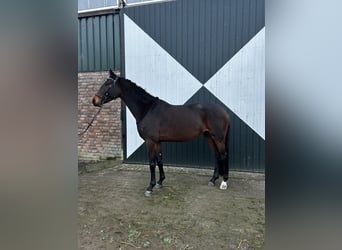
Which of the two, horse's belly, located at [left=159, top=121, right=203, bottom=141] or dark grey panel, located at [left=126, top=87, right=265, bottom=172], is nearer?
horse's belly, located at [left=159, top=121, right=203, bottom=141]

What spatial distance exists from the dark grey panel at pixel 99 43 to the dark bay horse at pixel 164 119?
1726 mm

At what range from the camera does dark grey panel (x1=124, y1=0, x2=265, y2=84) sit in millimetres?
4500

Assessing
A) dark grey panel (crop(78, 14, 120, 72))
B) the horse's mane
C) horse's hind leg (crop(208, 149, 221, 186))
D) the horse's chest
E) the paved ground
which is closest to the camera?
the paved ground

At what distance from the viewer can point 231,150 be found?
4664 mm

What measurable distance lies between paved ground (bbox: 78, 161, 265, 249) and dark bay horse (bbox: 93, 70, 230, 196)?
0.42m

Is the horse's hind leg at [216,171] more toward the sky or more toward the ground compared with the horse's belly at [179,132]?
more toward the ground

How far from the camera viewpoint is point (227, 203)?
10.3ft

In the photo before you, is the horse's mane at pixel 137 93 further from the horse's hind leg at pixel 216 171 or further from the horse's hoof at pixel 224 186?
the horse's hoof at pixel 224 186

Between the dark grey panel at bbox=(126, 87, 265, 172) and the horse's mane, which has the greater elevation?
the horse's mane

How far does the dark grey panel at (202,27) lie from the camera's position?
4500 mm

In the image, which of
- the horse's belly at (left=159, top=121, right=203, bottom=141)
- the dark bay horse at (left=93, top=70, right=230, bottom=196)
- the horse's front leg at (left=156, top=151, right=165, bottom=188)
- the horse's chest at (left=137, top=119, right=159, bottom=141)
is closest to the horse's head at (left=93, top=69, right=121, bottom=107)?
the dark bay horse at (left=93, top=70, right=230, bottom=196)

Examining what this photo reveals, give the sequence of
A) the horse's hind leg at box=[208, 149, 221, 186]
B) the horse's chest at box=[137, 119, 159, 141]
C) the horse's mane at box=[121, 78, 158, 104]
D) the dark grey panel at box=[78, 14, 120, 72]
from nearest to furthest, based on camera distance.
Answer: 1. the horse's chest at box=[137, 119, 159, 141]
2. the horse's mane at box=[121, 78, 158, 104]
3. the horse's hind leg at box=[208, 149, 221, 186]
4. the dark grey panel at box=[78, 14, 120, 72]

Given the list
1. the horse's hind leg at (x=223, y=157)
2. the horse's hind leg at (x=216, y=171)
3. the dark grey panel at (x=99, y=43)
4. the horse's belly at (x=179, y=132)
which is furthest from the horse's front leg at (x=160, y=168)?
the dark grey panel at (x=99, y=43)

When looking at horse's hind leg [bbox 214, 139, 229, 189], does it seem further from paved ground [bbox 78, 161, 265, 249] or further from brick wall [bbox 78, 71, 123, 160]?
brick wall [bbox 78, 71, 123, 160]
